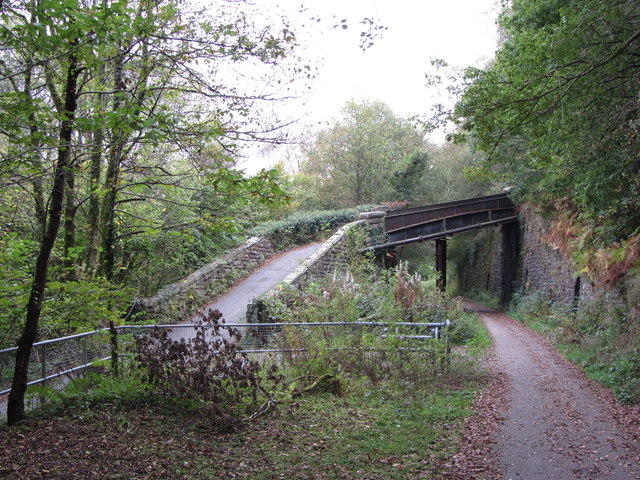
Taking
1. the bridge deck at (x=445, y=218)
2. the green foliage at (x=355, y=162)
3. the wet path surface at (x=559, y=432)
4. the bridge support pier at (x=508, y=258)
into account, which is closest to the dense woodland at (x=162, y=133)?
the wet path surface at (x=559, y=432)

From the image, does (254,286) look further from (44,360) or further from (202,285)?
(44,360)

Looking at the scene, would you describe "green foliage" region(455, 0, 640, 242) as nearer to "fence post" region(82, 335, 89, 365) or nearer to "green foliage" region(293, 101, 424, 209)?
"fence post" region(82, 335, 89, 365)

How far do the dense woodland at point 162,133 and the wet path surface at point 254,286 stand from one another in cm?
171

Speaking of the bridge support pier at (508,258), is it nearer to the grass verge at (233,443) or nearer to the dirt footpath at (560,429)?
the dirt footpath at (560,429)

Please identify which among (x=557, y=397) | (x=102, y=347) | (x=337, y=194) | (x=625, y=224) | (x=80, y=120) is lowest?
(x=557, y=397)

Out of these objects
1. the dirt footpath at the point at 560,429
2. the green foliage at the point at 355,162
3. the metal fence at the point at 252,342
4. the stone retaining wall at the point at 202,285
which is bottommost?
the dirt footpath at the point at 560,429

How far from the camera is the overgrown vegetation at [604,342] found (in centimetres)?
829

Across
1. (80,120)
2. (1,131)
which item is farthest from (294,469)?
(1,131)

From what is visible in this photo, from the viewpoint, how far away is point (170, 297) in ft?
42.3

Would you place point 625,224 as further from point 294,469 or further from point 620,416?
point 294,469

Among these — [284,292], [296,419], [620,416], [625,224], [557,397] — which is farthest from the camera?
[284,292]

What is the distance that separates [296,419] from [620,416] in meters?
4.41

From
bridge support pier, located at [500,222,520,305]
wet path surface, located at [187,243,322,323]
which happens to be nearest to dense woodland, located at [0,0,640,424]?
wet path surface, located at [187,243,322,323]

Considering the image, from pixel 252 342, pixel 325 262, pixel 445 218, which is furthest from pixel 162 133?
pixel 445 218
